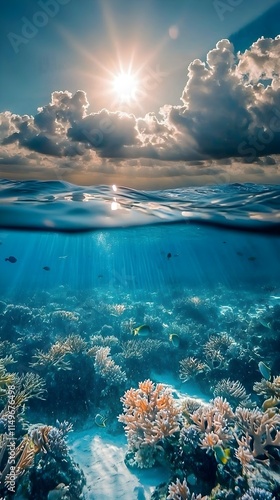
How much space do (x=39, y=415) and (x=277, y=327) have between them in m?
10.8

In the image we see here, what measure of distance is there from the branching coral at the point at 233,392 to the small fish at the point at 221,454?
3556 mm

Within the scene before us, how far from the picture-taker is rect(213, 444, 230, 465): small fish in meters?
4.51

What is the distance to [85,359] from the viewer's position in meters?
8.86

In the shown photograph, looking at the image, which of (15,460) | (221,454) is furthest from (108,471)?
(221,454)

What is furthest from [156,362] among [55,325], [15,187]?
[15,187]

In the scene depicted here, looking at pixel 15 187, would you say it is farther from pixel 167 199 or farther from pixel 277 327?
pixel 277 327

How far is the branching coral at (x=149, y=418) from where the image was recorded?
17.7 ft

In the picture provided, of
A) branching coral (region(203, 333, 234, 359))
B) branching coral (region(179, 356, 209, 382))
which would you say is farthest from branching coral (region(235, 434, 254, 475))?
branching coral (region(203, 333, 234, 359))

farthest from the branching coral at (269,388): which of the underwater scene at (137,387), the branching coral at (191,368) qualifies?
the branching coral at (191,368)

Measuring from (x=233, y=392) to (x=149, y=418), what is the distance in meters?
3.58

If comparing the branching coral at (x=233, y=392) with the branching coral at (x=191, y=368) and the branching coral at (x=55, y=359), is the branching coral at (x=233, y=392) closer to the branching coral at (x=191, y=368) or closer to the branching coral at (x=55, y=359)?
the branching coral at (x=191, y=368)

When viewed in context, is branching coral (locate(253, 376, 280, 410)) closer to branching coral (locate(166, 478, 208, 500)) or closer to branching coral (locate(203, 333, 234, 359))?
branching coral (locate(203, 333, 234, 359))

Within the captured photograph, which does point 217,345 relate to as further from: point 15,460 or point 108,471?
point 15,460

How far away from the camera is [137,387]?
9258 mm
